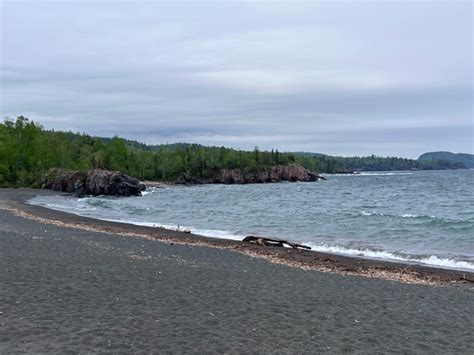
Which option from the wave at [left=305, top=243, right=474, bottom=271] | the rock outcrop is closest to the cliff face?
the rock outcrop

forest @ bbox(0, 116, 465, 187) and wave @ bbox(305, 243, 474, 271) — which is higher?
forest @ bbox(0, 116, 465, 187)

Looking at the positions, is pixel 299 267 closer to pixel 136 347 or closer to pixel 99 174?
pixel 136 347

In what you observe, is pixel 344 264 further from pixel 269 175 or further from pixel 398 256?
pixel 269 175

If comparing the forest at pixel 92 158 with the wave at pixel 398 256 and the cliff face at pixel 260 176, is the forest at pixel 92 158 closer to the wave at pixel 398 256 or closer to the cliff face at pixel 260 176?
the cliff face at pixel 260 176

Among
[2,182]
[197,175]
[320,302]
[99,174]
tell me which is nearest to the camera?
[320,302]

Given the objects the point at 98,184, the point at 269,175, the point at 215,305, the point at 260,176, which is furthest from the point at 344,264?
the point at 269,175

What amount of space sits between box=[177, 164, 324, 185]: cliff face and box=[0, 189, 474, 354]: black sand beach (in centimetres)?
13601

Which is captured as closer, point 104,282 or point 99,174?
point 104,282

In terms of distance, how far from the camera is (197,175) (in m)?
166

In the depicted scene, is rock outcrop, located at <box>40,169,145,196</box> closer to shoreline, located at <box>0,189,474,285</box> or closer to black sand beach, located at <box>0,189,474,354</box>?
shoreline, located at <box>0,189,474,285</box>

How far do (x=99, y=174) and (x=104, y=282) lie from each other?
78.0 meters

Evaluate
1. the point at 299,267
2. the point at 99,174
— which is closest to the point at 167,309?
the point at 299,267

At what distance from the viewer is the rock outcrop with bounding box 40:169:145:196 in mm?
87000

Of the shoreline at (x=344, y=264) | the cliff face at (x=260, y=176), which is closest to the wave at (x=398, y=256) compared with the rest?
the shoreline at (x=344, y=264)
